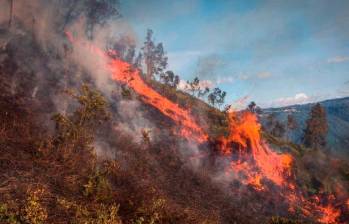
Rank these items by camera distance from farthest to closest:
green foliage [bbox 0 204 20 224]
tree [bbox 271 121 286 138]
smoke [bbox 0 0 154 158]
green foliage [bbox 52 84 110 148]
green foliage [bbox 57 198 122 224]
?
tree [bbox 271 121 286 138] < smoke [bbox 0 0 154 158] < green foliage [bbox 52 84 110 148] < green foliage [bbox 57 198 122 224] < green foliage [bbox 0 204 20 224]

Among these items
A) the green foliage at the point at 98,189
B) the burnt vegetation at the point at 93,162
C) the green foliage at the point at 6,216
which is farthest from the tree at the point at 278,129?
the green foliage at the point at 6,216

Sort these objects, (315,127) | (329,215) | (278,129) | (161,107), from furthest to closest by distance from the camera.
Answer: (278,129) → (315,127) → (161,107) → (329,215)

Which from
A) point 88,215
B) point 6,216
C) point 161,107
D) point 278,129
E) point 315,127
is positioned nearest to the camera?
point 6,216

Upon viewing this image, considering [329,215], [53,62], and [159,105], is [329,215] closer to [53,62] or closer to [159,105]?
[159,105]

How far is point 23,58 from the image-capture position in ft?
77.3

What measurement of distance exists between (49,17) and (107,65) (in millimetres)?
12881

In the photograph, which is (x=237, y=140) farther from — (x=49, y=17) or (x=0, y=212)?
(x=49, y=17)

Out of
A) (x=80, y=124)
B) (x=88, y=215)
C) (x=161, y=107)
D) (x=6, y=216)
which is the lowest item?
(x=88, y=215)

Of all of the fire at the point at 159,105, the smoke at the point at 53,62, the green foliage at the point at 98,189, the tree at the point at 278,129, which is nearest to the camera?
the green foliage at the point at 98,189

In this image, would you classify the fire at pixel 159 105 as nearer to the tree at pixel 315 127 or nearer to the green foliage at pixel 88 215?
the green foliage at pixel 88 215

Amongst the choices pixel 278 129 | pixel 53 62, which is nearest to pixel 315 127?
pixel 278 129

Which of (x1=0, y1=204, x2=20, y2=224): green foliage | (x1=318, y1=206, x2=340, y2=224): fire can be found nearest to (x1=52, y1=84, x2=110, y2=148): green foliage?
(x1=0, y1=204, x2=20, y2=224): green foliage

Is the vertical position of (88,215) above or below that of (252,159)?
below

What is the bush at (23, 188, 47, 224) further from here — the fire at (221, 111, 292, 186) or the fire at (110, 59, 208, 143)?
the fire at (110, 59, 208, 143)
